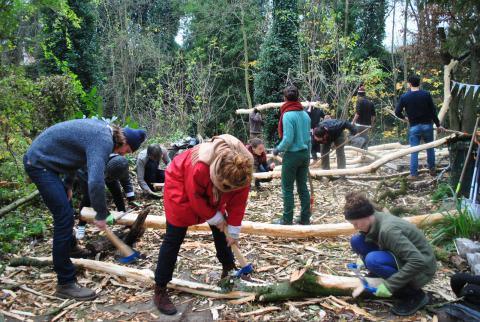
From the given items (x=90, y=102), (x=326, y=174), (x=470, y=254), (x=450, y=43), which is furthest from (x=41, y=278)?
(x=450, y=43)

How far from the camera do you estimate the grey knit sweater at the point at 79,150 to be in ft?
10.1

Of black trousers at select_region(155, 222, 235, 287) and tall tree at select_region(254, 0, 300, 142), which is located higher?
tall tree at select_region(254, 0, 300, 142)

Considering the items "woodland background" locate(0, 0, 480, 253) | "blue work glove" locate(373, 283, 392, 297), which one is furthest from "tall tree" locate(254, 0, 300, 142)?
"blue work glove" locate(373, 283, 392, 297)

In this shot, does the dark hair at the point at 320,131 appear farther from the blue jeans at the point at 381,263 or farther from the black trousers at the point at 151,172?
the blue jeans at the point at 381,263

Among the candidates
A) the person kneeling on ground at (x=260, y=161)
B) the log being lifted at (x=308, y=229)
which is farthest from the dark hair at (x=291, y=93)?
→ the person kneeling on ground at (x=260, y=161)

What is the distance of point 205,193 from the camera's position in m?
2.82

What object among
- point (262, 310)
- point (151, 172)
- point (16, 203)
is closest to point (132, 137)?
point (262, 310)

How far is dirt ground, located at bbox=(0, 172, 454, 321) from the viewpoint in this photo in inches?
122

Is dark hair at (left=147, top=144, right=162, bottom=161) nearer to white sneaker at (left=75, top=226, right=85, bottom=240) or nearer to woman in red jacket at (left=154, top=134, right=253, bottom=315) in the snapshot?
white sneaker at (left=75, top=226, right=85, bottom=240)

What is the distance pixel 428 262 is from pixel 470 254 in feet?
3.89

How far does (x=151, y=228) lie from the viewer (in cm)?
525

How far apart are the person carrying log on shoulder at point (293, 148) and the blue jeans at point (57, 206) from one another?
2529 millimetres

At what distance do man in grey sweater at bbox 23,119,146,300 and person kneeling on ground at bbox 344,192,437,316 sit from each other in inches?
76.9

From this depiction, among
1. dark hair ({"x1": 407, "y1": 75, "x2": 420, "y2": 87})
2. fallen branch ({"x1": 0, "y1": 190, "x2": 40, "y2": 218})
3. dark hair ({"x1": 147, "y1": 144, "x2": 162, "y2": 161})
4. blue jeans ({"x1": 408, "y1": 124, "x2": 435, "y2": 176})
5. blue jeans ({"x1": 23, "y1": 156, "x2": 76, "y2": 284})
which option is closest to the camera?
blue jeans ({"x1": 23, "y1": 156, "x2": 76, "y2": 284})
